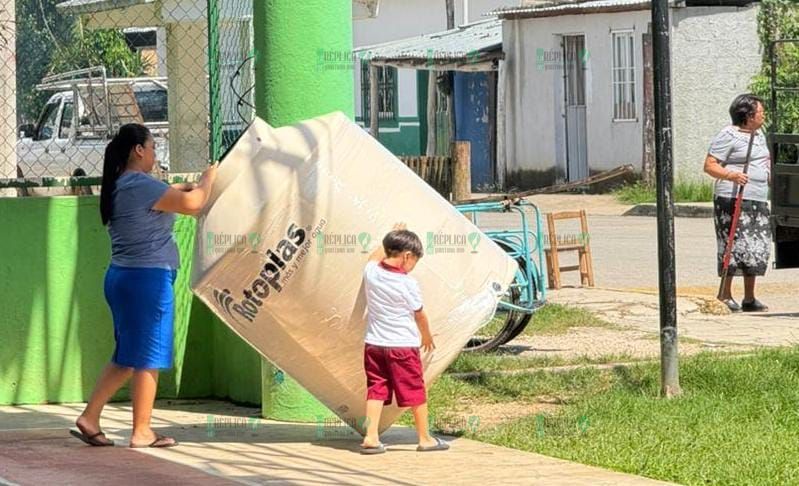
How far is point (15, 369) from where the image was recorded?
979cm

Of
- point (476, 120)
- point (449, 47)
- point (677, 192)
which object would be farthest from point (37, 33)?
point (476, 120)

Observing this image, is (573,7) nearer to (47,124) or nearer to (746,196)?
(47,124)

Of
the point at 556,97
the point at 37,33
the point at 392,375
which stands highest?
the point at 37,33

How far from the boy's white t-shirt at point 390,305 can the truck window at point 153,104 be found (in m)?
14.9

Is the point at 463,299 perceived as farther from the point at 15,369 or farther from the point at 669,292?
the point at 15,369

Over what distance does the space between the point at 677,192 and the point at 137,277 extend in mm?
18193

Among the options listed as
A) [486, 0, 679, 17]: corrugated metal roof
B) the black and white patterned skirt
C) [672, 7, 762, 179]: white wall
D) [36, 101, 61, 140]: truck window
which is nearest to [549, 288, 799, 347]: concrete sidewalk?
the black and white patterned skirt

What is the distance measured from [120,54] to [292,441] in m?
15.6

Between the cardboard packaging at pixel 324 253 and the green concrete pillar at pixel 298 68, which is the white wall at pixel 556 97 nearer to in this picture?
the green concrete pillar at pixel 298 68

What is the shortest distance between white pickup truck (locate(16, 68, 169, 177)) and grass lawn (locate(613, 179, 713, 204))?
7745 mm

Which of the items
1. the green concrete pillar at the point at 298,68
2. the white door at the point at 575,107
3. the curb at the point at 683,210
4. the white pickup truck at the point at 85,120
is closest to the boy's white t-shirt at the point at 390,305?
the green concrete pillar at the point at 298,68

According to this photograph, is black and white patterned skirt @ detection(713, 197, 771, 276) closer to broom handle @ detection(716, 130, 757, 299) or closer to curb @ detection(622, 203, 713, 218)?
broom handle @ detection(716, 130, 757, 299)

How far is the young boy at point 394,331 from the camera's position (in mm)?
7805

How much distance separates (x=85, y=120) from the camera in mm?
→ 21047
